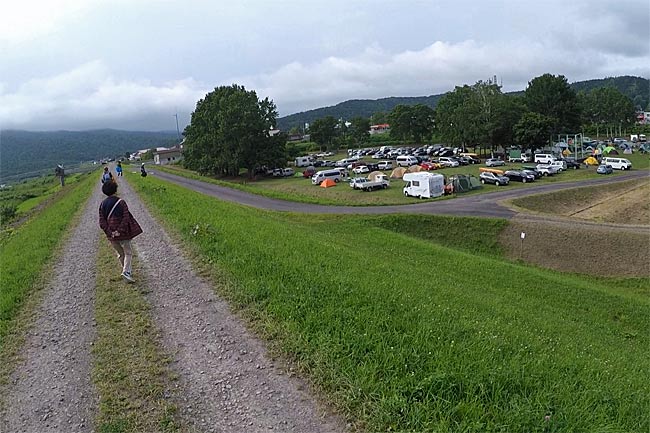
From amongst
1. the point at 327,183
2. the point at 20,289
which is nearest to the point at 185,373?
the point at 20,289

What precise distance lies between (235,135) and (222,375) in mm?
60721

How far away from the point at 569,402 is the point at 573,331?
6595 mm

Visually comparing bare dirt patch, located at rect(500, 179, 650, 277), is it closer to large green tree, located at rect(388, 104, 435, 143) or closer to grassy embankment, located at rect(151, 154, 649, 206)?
grassy embankment, located at rect(151, 154, 649, 206)

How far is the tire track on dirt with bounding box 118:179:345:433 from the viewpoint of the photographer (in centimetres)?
405

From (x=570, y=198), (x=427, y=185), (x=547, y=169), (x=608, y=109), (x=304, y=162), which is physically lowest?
(x=570, y=198)

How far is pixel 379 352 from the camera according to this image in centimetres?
478

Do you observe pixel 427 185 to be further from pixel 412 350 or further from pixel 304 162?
pixel 304 162

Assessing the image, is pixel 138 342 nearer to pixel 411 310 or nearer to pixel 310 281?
pixel 310 281

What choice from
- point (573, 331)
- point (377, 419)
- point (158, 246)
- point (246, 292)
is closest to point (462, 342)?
point (377, 419)

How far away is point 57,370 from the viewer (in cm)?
506

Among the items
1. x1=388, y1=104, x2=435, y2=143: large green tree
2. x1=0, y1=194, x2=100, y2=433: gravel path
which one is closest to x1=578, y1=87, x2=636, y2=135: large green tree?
x1=388, y1=104, x2=435, y2=143: large green tree

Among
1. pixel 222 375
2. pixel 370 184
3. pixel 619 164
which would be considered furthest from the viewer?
pixel 619 164

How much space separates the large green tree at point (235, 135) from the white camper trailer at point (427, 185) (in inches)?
1229

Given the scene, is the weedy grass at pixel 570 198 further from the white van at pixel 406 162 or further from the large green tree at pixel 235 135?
the large green tree at pixel 235 135
